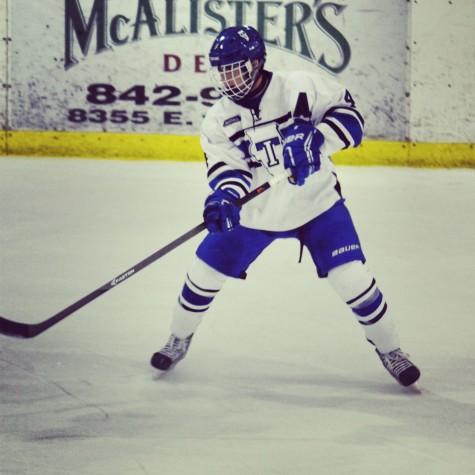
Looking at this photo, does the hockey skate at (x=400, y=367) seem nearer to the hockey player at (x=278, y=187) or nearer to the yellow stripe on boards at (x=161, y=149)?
the hockey player at (x=278, y=187)

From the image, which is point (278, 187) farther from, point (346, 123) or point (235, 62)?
point (235, 62)

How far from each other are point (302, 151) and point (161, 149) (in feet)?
11.5

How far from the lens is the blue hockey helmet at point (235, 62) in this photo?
2.73 meters

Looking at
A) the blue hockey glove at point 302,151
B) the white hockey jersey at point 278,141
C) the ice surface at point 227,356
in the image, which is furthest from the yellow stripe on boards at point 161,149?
the blue hockey glove at point 302,151

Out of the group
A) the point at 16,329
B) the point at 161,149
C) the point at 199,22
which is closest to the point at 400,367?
the point at 16,329

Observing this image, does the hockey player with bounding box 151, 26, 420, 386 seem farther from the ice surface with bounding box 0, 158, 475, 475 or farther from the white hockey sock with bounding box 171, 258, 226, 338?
the ice surface with bounding box 0, 158, 475, 475

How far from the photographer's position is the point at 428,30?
6059 mm

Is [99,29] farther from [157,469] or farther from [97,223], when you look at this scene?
[157,469]

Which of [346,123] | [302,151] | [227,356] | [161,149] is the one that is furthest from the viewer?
[161,149]

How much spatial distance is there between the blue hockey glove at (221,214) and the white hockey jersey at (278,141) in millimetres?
94

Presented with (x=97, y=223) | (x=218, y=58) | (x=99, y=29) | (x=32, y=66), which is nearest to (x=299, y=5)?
(x=99, y=29)

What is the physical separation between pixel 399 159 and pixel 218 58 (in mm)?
3472

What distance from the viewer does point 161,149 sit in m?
6.16

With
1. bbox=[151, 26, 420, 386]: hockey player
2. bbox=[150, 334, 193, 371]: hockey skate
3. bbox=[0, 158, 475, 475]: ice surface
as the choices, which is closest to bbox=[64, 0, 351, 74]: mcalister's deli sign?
bbox=[0, 158, 475, 475]: ice surface
